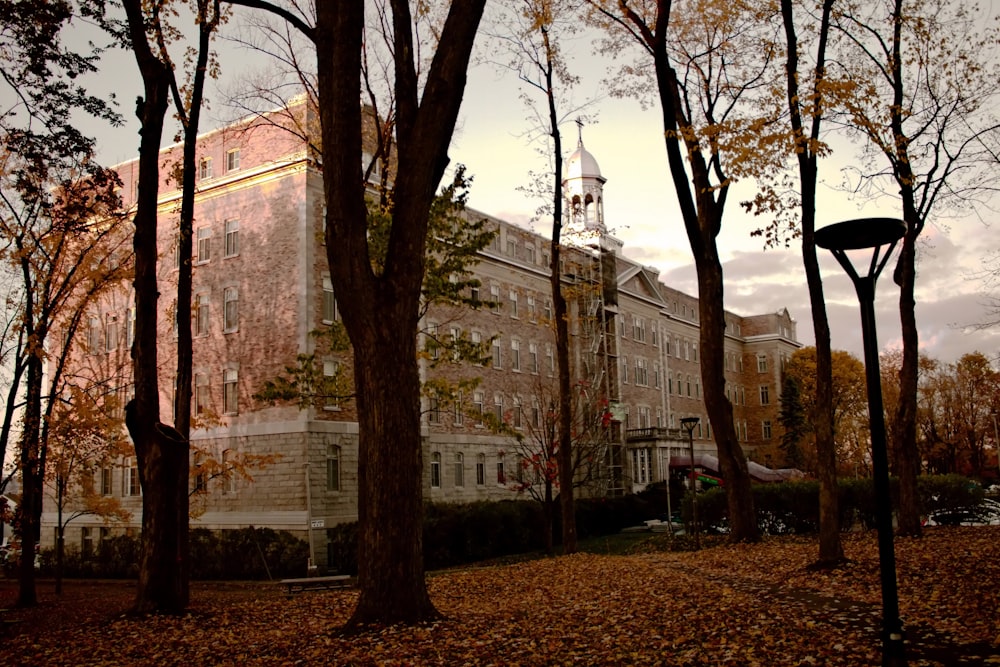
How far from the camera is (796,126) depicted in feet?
48.8

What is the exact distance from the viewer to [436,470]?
38.8 m

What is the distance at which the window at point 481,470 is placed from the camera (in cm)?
4156

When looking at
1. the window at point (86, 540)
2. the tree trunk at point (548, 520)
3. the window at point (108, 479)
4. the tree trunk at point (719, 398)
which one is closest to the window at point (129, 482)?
the window at point (108, 479)

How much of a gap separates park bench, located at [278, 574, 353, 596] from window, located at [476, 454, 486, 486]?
1984cm

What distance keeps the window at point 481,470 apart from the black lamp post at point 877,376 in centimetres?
3472

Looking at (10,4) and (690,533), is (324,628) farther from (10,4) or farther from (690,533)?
(690,533)

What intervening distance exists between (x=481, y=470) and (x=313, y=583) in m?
22.4

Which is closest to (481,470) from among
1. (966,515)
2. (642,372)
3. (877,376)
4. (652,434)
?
(652,434)

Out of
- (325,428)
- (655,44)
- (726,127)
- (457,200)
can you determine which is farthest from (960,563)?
(325,428)

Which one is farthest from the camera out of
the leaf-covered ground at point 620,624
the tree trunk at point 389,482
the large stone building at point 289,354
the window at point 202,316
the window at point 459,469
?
the window at point 459,469

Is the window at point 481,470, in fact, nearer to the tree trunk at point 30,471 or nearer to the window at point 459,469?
the window at point 459,469

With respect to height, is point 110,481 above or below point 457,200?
below

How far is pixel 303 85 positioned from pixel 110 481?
2305 cm

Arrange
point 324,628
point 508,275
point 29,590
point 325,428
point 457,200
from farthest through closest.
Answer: point 508,275, point 325,428, point 457,200, point 29,590, point 324,628
